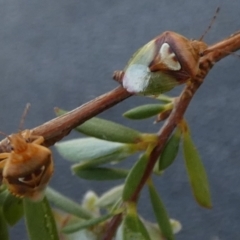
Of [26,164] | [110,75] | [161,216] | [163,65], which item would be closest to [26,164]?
[26,164]

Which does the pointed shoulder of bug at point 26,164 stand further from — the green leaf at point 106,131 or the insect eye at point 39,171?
the green leaf at point 106,131

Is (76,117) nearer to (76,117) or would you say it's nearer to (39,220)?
(76,117)

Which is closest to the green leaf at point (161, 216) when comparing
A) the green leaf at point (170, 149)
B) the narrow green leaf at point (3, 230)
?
the green leaf at point (170, 149)

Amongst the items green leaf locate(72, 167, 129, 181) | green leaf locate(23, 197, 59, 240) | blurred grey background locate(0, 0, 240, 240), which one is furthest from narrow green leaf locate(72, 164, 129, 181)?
blurred grey background locate(0, 0, 240, 240)

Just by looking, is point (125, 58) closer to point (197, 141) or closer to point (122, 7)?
point (122, 7)

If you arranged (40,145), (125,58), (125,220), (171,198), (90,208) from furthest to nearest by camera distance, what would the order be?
(125,58)
(171,198)
(90,208)
(125,220)
(40,145)

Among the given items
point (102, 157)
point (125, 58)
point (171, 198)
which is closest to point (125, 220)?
point (102, 157)
